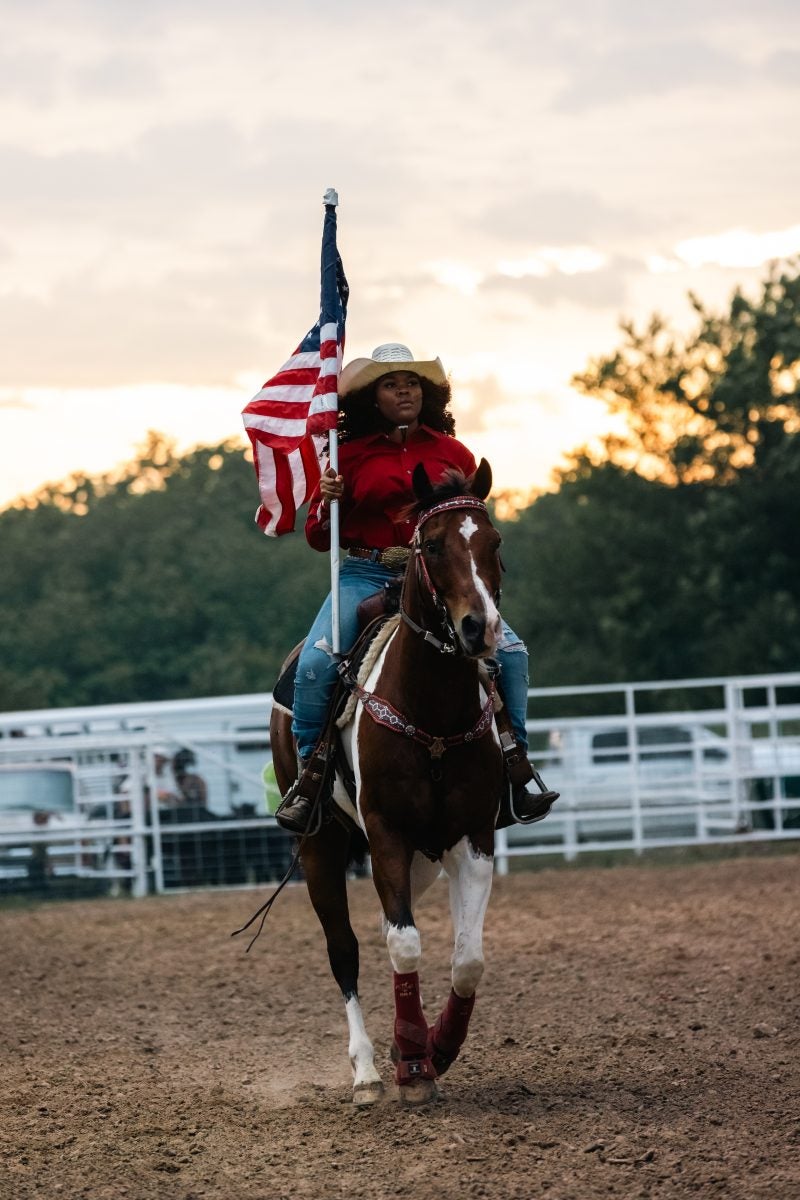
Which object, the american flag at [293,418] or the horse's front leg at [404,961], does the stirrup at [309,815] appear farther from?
the american flag at [293,418]

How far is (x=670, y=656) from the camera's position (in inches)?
1417

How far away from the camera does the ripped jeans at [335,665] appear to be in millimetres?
6676

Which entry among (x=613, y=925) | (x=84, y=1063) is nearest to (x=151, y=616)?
(x=613, y=925)

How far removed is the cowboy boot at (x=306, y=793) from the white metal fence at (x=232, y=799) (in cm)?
992

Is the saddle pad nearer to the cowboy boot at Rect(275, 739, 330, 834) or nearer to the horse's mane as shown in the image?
the cowboy boot at Rect(275, 739, 330, 834)

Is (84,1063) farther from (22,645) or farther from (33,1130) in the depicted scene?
(22,645)

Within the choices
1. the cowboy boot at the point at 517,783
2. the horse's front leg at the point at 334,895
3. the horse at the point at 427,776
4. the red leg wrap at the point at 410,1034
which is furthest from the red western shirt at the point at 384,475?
the red leg wrap at the point at 410,1034

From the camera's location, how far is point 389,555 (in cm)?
677

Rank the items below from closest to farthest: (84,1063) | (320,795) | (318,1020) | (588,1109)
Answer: (588,1109)
(320,795)
(84,1063)
(318,1020)

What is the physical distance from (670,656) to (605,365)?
689cm

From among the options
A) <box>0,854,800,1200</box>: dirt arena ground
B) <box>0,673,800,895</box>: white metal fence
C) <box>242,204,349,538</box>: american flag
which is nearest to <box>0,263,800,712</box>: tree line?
<box>0,673,800,895</box>: white metal fence

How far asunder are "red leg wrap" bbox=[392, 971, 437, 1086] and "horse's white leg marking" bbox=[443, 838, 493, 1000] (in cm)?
17

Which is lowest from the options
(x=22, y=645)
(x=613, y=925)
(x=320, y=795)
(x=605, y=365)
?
(x=613, y=925)

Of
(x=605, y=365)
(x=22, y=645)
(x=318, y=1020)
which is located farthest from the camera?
(x=22, y=645)
